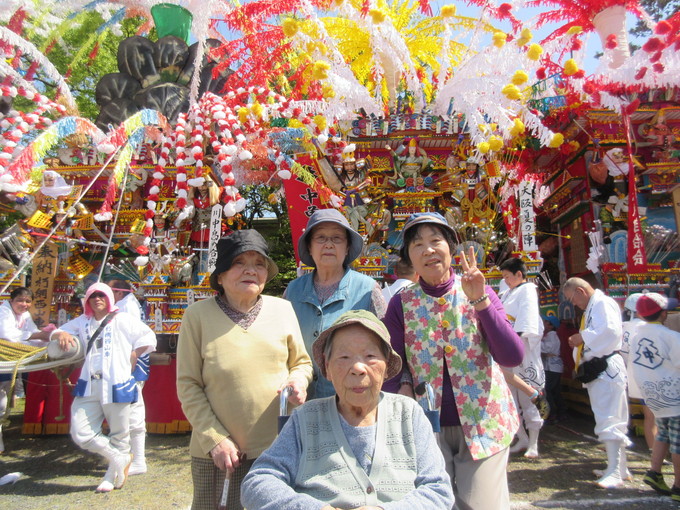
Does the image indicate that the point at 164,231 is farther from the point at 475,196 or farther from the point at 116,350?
the point at 475,196

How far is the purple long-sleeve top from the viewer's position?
214 centimetres

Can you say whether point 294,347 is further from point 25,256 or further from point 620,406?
point 25,256

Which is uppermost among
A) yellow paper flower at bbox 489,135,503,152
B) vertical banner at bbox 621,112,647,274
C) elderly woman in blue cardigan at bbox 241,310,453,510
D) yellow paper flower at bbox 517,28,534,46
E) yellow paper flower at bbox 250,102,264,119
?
yellow paper flower at bbox 517,28,534,46

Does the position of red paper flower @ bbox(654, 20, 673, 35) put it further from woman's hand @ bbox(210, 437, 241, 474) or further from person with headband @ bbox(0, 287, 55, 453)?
person with headband @ bbox(0, 287, 55, 453)

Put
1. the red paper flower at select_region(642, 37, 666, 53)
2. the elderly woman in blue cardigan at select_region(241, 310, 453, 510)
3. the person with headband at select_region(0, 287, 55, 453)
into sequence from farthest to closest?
the red paper flower at select_region(642, 37, 666, 53) < the person with headband at select_region(0, 287, 55, 453) < the elderly woman in blue cardigan at select_region(241, 310, 453, 510)

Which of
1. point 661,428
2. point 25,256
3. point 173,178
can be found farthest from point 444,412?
point 25,256

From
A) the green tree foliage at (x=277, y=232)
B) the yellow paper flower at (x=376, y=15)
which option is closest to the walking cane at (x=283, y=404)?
the yellow paper flower at (x=376, y=15)

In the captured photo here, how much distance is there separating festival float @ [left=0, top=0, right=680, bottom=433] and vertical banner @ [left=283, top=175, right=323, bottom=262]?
0.08 feet

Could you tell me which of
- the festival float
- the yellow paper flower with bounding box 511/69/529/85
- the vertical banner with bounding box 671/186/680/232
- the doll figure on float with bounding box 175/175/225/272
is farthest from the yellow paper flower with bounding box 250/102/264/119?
the vertical banner with bounding box 671/186/680/232

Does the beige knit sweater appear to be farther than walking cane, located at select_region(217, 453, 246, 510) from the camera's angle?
Yes

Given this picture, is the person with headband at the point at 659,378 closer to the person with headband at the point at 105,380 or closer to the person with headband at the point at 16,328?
the person with headband at the point at 105,380

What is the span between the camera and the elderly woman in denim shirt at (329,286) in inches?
105

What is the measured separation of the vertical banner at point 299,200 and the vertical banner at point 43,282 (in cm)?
402

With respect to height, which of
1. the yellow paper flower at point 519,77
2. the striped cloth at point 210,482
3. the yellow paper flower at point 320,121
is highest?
the yellow paper flower at point 519,77
